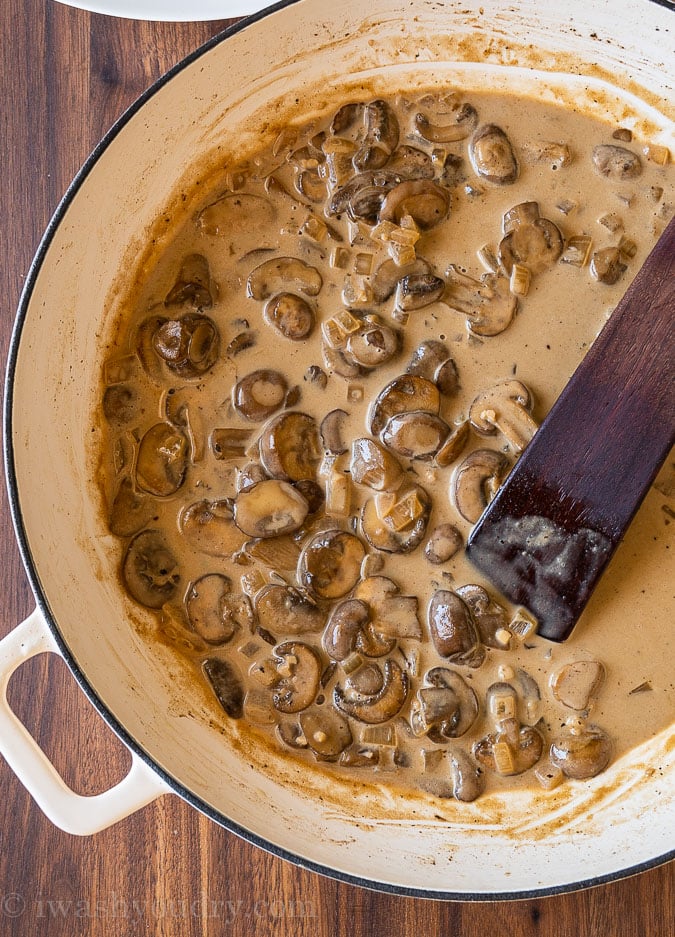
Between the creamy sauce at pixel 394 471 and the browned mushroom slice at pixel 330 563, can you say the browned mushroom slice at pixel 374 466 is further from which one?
the browned mushroom slice at pixel 330 563

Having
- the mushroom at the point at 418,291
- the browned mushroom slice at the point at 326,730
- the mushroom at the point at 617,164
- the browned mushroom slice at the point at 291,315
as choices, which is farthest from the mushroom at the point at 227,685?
the mushroom at the point at 617,164

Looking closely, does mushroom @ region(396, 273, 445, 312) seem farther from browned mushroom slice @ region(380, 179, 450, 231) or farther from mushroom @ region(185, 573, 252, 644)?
mushroom @ region(185, 573, 252, 644)

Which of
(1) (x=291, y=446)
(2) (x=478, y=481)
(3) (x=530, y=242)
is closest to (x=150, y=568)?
(1) (x=291, y=446)

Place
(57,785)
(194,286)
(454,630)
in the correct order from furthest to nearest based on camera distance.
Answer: (194,286)
(454,630)
(57,785)

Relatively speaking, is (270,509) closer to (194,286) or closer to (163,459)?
(163,459)

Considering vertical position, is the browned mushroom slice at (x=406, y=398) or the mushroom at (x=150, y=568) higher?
the browned mushroom slice at (x=406, y=398)

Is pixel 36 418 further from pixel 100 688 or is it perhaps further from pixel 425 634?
pixel 425 634

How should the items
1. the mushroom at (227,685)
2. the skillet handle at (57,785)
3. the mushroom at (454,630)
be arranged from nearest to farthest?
the skillet handle at (57,785) → the mushroom at (454,630) → the mushroom at (227,685)
